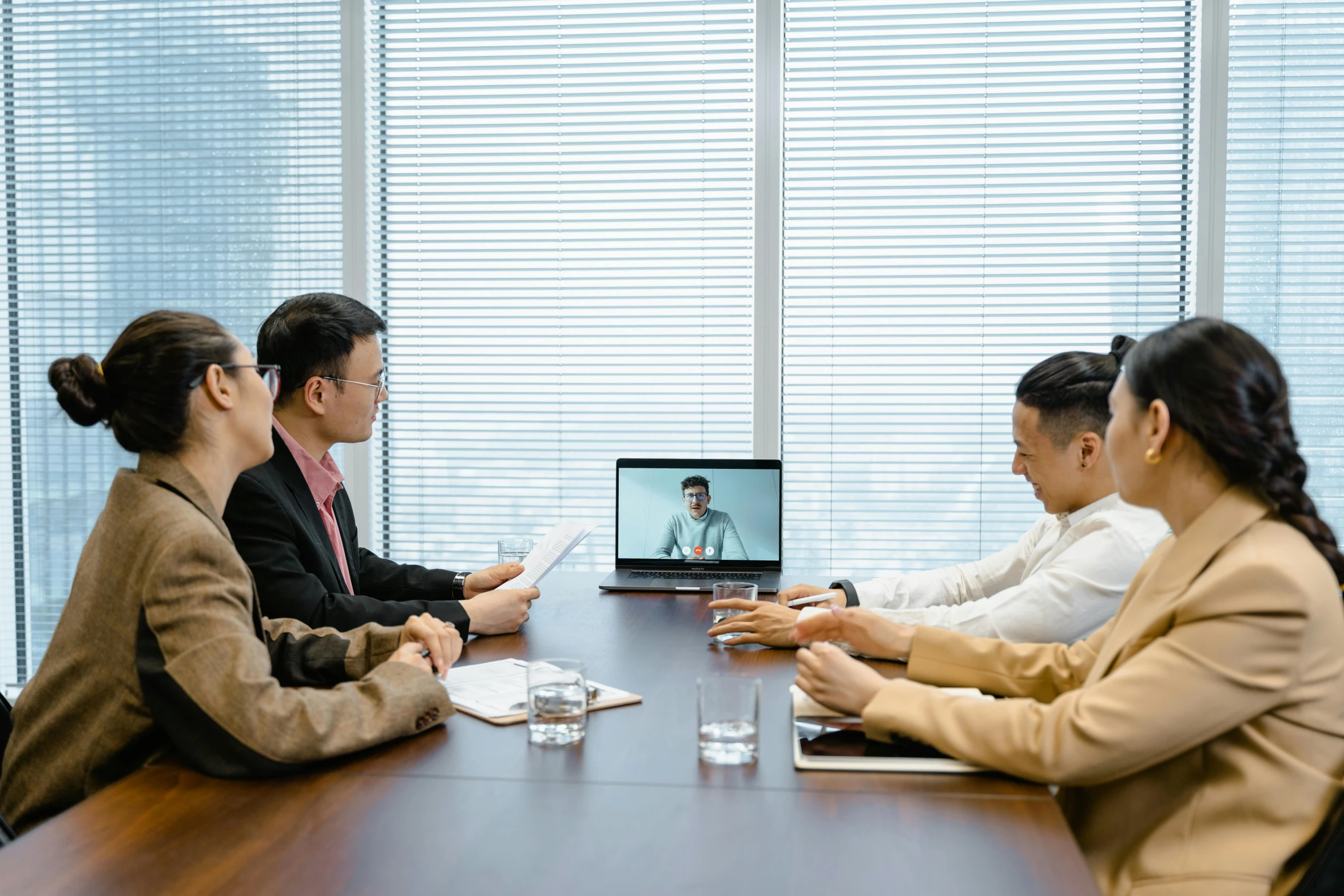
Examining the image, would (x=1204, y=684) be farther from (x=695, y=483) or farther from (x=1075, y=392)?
(x=695, y=483)

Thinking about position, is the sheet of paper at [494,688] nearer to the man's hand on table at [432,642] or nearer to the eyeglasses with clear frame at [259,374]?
the man's hand on table at [432,642]

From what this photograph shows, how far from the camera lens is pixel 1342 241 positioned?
→ 335 centimetres

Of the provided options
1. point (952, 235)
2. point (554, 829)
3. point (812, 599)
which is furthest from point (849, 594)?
point (952, 235)

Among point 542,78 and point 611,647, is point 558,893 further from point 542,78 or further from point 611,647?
point 542,78

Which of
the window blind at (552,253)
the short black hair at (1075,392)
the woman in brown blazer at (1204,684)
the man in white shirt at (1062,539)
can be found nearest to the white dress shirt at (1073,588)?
the man in white shirt at (1062,539)

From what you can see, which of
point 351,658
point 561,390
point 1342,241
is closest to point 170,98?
point 561,390

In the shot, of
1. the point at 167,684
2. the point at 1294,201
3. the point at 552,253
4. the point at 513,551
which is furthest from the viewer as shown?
the point at 552,253

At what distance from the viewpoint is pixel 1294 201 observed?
3.36 metres

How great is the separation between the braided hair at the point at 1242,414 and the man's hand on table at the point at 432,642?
1.07m

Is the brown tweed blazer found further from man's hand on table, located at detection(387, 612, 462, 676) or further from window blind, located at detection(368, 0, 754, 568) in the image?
window blind, located at detection(368, 0, 754, 568)

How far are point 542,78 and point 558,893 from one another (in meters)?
3.09

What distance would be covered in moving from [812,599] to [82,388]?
1.40m

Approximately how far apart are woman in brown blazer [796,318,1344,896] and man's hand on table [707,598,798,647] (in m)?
0.58

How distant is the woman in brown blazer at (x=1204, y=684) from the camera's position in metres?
1.17
